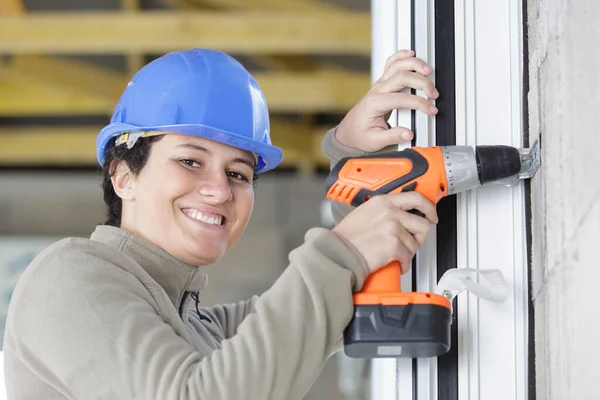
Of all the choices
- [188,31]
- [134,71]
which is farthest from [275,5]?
[134,71]

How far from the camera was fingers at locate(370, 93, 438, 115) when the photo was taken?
115cm

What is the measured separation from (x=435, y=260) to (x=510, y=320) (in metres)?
0.13

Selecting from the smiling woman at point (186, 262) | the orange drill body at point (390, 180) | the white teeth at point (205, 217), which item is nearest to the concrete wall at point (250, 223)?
the smiling woman at point (186, 262)

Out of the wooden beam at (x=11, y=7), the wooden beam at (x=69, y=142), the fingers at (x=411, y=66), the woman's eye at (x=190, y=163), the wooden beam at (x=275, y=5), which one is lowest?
the woman's eye at (x=190, y=163)

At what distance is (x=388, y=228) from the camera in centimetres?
104

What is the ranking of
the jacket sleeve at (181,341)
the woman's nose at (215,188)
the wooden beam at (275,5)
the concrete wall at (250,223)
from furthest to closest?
A: the concrete wall at (250,223)
the wooden beam at (275,5)
the woman's nose at (215,188)
the jacket sleeve at (181,341)

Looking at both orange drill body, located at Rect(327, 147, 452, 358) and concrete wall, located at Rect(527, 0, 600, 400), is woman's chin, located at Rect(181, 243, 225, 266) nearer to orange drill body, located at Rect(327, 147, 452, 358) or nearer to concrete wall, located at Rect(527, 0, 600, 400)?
orange drill body, located at Rect(327, 147, 452, 358)

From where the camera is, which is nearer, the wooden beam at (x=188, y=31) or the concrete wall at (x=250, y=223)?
the wooden beam at (x=188, y=31)

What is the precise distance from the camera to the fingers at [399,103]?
1.15 meters

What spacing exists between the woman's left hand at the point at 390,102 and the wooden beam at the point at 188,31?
3.49 meters

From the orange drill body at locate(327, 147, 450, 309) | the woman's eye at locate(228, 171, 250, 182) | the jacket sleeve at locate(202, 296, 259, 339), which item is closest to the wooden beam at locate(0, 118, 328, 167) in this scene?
the jacket sleeve at locate(202, 296, 259, 339)

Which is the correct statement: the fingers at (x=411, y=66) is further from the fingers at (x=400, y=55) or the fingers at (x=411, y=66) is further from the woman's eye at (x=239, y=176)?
the woman's eye at (x=239, y=176)

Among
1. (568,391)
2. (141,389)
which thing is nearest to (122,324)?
(141,389)

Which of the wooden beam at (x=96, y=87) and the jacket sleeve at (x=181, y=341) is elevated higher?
the wooden beam at (x=96, y=87)
